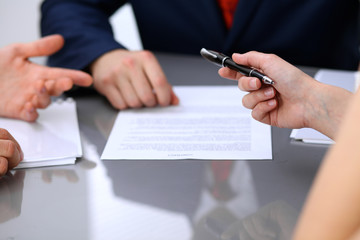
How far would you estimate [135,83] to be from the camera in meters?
0.98

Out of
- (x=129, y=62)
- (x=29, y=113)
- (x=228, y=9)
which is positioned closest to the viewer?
(x=29, y=113)

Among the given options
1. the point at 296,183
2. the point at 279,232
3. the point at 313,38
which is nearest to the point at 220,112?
the point at 296,183

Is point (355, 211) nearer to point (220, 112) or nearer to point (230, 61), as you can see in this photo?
point (230, 61)

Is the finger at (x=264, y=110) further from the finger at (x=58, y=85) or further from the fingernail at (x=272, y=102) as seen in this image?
the finger at (x=58, y=85)

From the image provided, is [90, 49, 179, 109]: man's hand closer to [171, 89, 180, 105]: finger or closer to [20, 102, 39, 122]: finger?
[171, 89, 180, 105]: finger

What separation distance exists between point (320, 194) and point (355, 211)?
29 mm

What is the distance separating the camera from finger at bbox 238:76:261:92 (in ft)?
2.37

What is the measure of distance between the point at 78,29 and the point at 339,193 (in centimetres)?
93

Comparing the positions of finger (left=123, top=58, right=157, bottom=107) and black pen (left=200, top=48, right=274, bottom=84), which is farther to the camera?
finger (left=123, top=58, right=157, bottom=107)

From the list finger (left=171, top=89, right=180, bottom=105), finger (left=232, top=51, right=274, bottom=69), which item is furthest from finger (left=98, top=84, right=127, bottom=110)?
finger (left=232, top=51, right=274, bottom=69)

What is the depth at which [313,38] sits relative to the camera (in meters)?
1.27

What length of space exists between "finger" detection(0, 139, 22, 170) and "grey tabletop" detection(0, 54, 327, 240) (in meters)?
0.03

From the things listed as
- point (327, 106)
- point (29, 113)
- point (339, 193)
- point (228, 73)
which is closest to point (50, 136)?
point (29, 113)

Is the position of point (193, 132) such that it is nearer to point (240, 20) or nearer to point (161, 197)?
point (161, 197)
